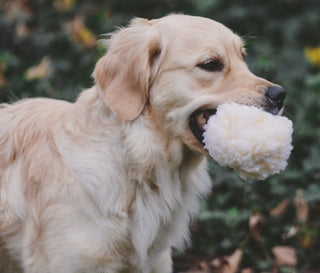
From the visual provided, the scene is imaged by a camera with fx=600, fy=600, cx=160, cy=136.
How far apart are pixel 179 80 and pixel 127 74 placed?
31cm

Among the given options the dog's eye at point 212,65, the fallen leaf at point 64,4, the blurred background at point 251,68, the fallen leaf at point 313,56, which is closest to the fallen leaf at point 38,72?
the blurred background at point 251,68

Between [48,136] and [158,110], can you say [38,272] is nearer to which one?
[48,136]

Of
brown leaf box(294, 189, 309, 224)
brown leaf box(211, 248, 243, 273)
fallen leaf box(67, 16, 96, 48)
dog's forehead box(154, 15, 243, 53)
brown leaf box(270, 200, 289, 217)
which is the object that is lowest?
brown leaf box(211, 248, 243, 273)

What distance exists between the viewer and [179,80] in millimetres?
3531

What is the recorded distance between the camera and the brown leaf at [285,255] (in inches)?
186

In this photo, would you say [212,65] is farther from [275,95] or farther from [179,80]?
[275,95]

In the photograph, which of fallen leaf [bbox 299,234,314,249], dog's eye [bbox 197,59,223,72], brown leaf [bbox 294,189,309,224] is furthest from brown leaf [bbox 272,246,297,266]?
dog's eye [bbox 197,59,223,72]

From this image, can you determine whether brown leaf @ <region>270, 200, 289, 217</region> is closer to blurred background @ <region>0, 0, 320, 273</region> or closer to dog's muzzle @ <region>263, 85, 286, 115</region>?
blurred background @ <region>0, 0, 320, 273</region>

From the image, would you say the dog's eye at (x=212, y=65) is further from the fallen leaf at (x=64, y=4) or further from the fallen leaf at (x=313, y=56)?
the fallen leaf at (x=64, y=4)

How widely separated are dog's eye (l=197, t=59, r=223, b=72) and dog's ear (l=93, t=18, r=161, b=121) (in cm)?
31

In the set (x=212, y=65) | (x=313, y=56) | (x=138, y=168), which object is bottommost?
(x=313, y=56)

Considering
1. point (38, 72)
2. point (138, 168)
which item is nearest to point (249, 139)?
point (138, 168)

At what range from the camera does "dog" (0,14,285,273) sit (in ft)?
11.5

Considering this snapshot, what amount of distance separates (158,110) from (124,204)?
1.95 ft
